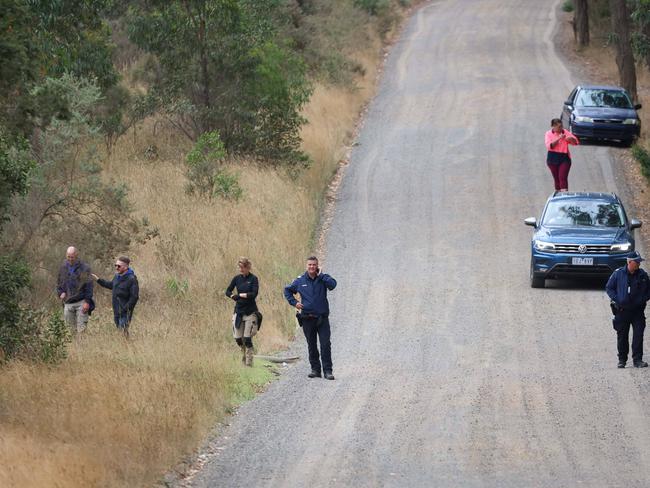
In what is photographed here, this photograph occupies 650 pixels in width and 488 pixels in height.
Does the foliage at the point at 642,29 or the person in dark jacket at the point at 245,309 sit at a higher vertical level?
the foliage at the point at 642,29

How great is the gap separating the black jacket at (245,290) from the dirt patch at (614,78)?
1118 centimetres

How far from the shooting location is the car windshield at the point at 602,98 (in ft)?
111

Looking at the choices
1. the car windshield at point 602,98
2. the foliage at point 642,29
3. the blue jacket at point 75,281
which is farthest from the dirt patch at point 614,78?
the blue jacket at point 75,281

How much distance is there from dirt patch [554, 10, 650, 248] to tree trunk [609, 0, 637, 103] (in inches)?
38.5

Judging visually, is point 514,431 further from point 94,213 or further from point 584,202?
point 94,213

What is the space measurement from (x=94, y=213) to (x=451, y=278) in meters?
7.08

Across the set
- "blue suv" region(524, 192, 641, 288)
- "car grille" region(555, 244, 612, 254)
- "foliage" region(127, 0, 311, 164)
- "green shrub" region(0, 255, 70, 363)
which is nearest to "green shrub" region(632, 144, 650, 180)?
"blue suv" region(524, 192, 641, 288)

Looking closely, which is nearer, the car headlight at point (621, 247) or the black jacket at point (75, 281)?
the black jacket at point (75, 281)

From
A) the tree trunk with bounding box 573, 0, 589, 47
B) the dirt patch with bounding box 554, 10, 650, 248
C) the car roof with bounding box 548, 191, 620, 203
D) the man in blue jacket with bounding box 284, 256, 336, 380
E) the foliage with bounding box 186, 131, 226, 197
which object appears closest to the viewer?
the man in blue jacket with bounding box 284, 256, 336, 380

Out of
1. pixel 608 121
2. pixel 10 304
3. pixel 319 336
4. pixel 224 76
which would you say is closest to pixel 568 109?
pixel 608 121

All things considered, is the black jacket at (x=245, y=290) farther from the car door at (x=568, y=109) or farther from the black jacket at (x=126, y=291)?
the car door at (x=568, y=109)

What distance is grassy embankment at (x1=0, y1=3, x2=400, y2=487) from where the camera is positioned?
11.3 m

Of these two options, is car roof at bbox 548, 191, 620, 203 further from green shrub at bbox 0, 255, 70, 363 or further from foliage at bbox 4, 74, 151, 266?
green shrub at bbox 0, 255, 70, 363

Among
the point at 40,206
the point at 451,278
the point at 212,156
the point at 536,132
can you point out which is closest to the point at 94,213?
the point at 40,206
